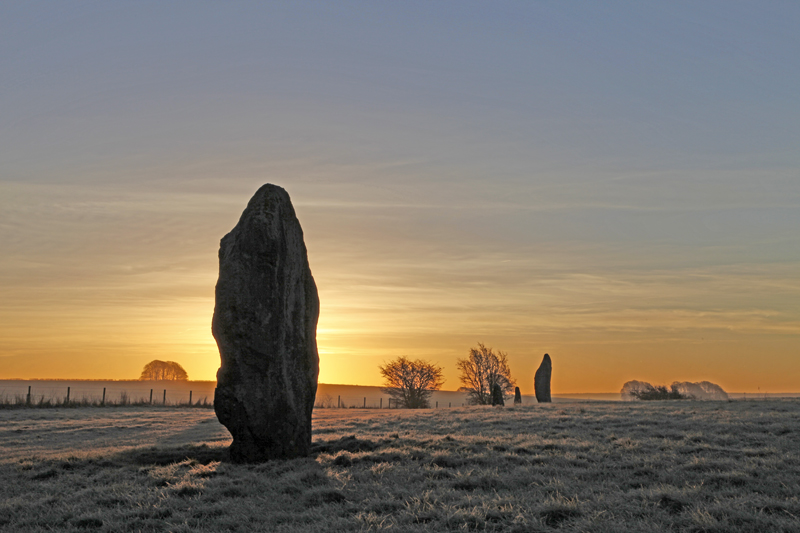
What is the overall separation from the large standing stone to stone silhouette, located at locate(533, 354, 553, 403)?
108ft

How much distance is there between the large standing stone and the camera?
11.5m

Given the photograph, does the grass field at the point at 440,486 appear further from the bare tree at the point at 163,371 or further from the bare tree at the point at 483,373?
the bare tree at the point at 163,371

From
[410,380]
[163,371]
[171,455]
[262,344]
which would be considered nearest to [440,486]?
[262,344]

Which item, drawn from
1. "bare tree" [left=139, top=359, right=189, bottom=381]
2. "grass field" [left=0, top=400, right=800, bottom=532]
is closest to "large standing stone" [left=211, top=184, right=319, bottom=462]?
"grass field" [left=0, top=400, right=800, bottom=532]

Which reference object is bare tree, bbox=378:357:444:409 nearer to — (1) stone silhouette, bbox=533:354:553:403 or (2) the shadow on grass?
(1) stone silhouette, bbox=533:354:553:403

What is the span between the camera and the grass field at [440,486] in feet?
22.6

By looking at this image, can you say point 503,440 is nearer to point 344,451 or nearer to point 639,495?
point 344,451

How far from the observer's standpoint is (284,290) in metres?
12.2

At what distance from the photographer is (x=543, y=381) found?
42.3 metres

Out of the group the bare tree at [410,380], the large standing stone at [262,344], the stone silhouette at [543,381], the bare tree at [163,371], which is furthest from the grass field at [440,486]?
the bare tree at [163,371]

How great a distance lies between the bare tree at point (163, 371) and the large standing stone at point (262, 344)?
123140 millimetres

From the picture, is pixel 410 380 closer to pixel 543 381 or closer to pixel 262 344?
pixel 543 381

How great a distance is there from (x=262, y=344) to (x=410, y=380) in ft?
170

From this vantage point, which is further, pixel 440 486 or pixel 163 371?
pixel 163 371
